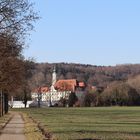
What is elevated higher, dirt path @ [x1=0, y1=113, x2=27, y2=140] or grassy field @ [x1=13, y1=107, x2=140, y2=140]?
grassy field @ [x1=13, y1=107, x2=140, y2=140]

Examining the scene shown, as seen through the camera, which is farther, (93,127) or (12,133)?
(93,127)

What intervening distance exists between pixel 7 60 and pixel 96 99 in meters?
144

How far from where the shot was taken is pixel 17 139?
29406 mm

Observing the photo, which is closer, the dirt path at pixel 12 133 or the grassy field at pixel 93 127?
the grassy field at pixel 93 127

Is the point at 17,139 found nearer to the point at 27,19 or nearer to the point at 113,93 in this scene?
the point at 27,19

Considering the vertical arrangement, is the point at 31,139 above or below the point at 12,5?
below

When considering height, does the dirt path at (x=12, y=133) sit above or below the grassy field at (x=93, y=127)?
below

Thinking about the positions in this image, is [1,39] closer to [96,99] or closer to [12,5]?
[12,5]

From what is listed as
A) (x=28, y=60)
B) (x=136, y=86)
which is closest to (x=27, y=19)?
(x=28, y=60)

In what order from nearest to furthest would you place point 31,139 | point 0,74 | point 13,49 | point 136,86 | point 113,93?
1. point 31,139
2. point 13,49
3. point 0,74
4. point 113,93
5. point 136,86

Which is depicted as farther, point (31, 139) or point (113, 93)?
point (113, 93)

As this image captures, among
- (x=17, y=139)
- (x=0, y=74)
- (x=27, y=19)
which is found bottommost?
(x=17, y=139)

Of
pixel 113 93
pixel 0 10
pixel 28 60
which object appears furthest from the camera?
pixel 113 93

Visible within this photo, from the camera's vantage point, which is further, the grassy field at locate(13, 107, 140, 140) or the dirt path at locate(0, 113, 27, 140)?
the dirt path at locate(0, 113, 27, 140)
